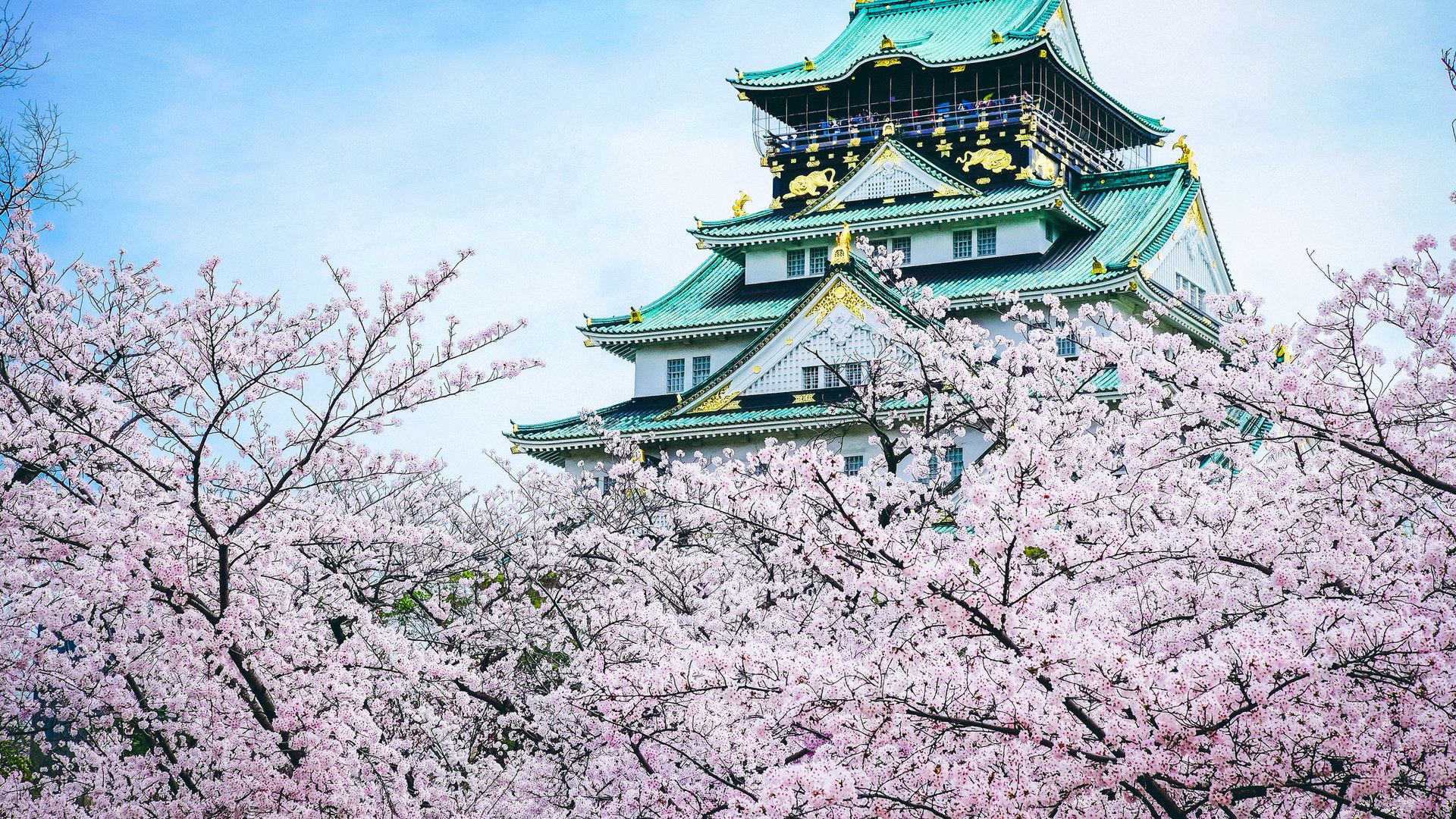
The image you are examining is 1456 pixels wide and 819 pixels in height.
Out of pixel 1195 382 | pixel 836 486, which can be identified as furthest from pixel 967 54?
pixel 836 486

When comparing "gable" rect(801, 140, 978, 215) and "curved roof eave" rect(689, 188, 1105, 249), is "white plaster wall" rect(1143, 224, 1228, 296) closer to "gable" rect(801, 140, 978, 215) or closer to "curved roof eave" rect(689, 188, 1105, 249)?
"curved roof eave" rect(689, 188, 1105, 249)

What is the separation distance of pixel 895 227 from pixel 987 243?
2425 mm

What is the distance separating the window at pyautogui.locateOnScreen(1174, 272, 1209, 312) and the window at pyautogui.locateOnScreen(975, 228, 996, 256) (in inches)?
193

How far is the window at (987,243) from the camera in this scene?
40156mm

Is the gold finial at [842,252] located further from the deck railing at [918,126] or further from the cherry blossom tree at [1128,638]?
the cherry blossom tree at [1128,638]

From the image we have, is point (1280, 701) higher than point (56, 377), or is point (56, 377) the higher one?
point (56, 377)

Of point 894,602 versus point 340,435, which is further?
point 340,435

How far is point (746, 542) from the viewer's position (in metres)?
16.5

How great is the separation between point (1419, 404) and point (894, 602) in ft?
12.1

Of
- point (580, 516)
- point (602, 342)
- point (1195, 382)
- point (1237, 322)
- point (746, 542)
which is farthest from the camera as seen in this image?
point (602, 342)

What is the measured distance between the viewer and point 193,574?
448 inches

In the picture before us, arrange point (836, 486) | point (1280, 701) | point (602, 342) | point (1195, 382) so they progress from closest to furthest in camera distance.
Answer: point (1280, 701) < point (836, 486) < point (1195, 382) < point (602, 342)

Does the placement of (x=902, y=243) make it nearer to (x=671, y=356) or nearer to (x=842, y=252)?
(x=842, y=252)

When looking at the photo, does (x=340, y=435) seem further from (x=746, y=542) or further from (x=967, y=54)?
(x=967, y=54)
